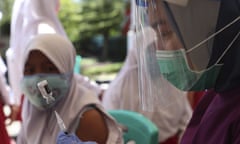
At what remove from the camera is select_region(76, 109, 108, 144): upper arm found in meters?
1.59

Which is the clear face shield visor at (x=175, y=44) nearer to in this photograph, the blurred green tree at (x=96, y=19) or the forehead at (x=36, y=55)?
the forehead at (x=36, y=55)

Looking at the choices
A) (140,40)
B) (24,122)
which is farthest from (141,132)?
(140,40)

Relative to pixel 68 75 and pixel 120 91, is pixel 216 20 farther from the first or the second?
pixel 120 91

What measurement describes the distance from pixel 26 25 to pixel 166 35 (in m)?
1.47

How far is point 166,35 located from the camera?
1.12 m

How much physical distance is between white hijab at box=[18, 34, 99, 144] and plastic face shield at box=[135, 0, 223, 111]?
455 millimetres

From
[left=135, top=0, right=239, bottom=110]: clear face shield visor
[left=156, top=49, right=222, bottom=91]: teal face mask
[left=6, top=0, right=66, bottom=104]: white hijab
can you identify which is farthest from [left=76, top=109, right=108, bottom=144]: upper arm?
[left=6, top=0, right=66, bottom=104]: white hijab

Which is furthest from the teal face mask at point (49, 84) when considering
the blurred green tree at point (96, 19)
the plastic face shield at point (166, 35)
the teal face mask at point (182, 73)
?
the blurred green tree at point (96, 19)

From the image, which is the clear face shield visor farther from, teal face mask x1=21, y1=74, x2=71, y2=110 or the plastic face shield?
teal face mask x1=21, y1=74, x2=71, y2=110

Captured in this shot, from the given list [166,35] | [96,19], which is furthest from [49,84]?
[96,19]

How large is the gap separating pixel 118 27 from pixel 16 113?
695 cm

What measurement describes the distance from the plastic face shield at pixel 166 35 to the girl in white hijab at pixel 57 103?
396mm

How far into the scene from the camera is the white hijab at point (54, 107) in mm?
1638

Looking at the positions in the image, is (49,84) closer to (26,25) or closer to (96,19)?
(26,25)
